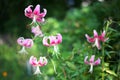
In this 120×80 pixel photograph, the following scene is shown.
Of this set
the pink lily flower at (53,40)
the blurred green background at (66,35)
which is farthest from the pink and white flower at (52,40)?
the blurred green background at (66,35)

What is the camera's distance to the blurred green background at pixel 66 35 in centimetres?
369

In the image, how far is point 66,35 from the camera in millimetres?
7152

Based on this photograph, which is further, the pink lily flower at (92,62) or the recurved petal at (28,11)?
the pink lily flower at (92,62)

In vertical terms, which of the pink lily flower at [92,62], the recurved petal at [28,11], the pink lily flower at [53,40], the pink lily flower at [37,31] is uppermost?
the recurved petal at [28,11]

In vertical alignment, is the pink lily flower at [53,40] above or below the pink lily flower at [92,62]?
above

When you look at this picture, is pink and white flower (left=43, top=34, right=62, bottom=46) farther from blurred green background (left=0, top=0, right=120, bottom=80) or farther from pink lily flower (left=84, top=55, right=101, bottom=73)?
pink lily flower (left=84, top=55, right=101, bottom=73)

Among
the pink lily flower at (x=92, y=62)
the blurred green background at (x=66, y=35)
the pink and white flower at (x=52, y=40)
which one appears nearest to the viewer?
the pink and white flower at (x=52, y=40)

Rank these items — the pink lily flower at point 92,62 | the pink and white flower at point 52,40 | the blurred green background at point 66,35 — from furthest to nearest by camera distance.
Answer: the blurred green background at point 66,35 → the pink lily flower at point 92,62 → the pink and white flower at point 52,40

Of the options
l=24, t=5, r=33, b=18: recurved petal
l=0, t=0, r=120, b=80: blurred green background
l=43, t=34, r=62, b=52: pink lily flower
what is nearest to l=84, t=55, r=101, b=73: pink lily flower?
l=0, t=0, r=120, b=80: blurred green background

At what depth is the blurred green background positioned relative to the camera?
3693mm

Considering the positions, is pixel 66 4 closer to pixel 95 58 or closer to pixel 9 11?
pixel 9 11

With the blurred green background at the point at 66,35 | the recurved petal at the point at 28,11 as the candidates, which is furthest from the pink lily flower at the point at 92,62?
the recurved petal at the point at 28,11

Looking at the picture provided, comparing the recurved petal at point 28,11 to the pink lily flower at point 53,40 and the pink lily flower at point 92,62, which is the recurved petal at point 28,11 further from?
the pink lily flower at point 92,62

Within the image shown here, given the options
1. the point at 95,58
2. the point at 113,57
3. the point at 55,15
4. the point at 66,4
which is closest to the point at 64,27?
the point at 55,15
